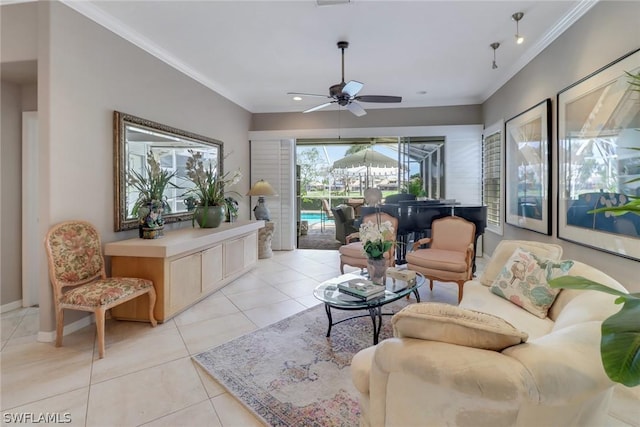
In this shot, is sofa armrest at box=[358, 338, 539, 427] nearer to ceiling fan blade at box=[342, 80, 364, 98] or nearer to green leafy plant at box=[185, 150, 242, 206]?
ceiling fan blade at box=[342, 80, 364, 98]

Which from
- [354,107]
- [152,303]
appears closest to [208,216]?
[152,303]

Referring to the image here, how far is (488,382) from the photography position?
0.86 metres

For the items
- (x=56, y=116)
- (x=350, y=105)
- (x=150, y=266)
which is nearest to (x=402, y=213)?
(x=350, y=105)

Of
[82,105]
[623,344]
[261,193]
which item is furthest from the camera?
[261,193]

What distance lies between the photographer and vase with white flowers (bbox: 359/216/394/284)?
2.54 meters

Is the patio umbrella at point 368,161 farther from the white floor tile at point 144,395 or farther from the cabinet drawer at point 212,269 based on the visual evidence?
the white floor tile at point 144,395

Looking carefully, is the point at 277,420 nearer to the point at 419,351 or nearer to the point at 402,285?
the point at 419,351

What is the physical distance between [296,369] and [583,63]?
11.6 feet

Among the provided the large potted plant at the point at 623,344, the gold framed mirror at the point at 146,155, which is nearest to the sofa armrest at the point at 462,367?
the large potted plant at the point at 623,344

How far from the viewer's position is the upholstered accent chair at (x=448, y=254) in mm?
3273

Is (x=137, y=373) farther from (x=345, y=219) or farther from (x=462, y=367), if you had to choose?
(x=345, y=219)

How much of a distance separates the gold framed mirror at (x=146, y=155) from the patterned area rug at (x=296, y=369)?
189 cm

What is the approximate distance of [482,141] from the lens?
5.57 m

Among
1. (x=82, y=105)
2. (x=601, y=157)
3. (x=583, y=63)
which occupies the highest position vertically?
(x=583, y=63)
